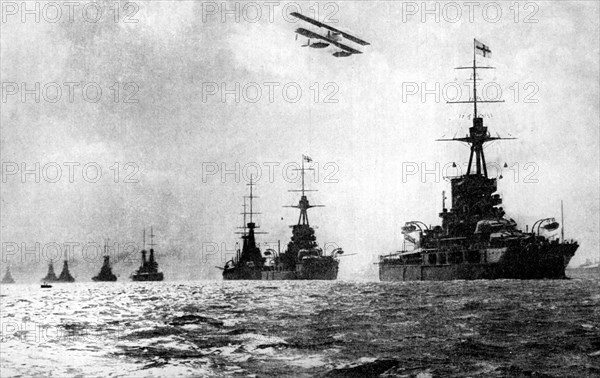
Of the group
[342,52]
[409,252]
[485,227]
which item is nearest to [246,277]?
[409,252]

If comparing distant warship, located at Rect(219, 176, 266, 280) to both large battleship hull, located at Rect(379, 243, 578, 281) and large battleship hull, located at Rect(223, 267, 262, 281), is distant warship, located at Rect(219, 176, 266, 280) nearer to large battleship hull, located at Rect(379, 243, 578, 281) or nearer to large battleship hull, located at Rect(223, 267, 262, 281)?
large battleship hull, located at Rect(223, 267, 262, 281)

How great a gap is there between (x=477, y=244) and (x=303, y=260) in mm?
38626

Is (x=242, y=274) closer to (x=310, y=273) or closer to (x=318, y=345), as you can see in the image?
(x=310, y=273)

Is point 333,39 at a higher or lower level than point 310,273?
higher

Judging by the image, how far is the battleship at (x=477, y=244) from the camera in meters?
54.6

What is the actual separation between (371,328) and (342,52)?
18.7 m

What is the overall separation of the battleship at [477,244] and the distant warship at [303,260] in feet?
68.1

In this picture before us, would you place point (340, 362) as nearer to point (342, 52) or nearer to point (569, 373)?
point (569, 373)

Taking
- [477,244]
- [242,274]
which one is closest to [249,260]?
[242,274]

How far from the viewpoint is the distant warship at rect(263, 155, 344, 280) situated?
92.8 m

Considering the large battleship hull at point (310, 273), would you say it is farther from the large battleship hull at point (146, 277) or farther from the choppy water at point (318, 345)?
the choppy water at point (318, 345)

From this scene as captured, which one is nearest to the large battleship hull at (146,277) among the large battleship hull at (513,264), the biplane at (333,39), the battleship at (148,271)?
the battleship at (148,271)

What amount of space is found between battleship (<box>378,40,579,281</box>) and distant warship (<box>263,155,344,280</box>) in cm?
2077

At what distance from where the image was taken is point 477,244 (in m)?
58.1
